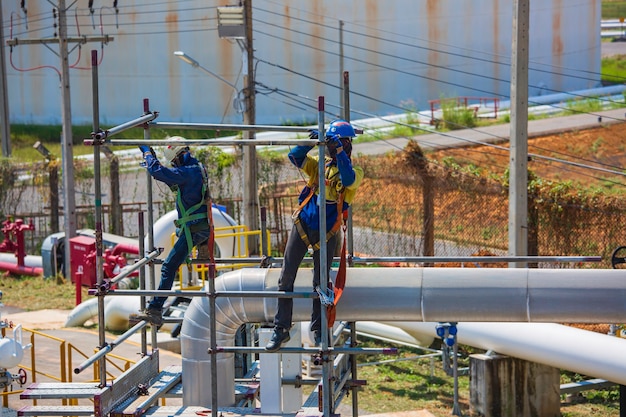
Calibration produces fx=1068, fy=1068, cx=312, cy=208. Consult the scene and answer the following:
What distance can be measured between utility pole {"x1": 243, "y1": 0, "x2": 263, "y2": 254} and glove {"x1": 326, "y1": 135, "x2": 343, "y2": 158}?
491 inches

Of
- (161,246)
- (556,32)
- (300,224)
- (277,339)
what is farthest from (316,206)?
(556,32)

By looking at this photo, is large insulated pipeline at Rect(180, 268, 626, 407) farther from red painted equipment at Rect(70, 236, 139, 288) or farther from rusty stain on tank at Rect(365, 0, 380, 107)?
rusty stain on tank at Rect(365, 0, 380, 107)

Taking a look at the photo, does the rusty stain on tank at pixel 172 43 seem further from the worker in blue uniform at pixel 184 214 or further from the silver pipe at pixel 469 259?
the worker in blue uniform at pixel 184 214

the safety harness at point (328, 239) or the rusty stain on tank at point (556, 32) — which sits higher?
the rusty stain on tank at point (556, 32)

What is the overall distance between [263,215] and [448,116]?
89.8ft

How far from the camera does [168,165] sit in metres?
10.1

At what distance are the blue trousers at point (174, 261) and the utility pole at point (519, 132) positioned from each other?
7354 millimetres

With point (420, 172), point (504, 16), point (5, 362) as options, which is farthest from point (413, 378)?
point (504, 16)

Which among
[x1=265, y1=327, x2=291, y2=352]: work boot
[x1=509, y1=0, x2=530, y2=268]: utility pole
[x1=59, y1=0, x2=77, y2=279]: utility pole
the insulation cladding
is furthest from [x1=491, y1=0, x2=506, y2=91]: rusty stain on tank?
[x1=265, y1=327, x2=291, y2=352]: work boot

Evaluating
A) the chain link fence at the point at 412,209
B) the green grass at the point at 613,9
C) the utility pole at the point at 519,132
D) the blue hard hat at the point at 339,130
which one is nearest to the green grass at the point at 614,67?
the green grass at the point at 613,9

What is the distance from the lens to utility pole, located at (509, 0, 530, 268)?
16.2 metres

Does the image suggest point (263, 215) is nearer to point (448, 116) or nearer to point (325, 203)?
point (325, 203)

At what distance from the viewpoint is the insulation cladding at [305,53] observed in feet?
143

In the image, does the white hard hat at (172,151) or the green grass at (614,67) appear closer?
the white hard hat at (172,151)
